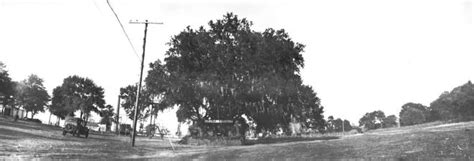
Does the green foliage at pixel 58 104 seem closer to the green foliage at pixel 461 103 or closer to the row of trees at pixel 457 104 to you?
the row of trees at pixel 457 104

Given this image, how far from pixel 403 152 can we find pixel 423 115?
15294 cm

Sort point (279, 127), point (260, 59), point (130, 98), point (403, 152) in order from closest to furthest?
point (403, 152) → point (260, 59) → point (279, 127) → point (130, 98)

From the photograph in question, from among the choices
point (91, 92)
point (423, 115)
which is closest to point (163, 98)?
point (91, 92)

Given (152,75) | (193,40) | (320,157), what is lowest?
(320,157)

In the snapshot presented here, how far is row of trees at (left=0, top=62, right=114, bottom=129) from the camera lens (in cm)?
9612

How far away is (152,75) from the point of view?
40.4 meters

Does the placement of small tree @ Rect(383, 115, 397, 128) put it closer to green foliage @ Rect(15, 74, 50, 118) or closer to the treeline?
the treeline

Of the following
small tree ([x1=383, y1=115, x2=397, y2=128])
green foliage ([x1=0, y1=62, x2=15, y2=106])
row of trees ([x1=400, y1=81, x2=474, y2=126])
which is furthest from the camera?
small tree ([x1=383, y1=115, x2=397, y2=128])

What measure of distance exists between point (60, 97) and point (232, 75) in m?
81.1

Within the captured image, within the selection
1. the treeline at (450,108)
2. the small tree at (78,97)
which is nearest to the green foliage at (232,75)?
the treeline at (450,108)

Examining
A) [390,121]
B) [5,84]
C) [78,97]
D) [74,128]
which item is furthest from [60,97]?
[390,121]

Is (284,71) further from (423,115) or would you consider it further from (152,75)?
(423,115)

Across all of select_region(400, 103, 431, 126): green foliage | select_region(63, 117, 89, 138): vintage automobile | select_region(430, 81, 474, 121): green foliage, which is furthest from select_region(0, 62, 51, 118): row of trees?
select_region(400, 103, 431, 126): green foliage

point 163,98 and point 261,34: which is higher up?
point 261,34
